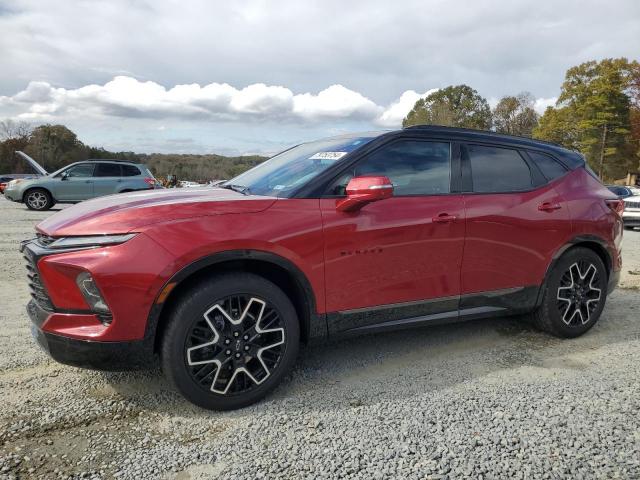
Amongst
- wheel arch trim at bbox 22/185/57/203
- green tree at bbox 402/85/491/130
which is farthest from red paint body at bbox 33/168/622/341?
green tree at bbox 402/85/491/130

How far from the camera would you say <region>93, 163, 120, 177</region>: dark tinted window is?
14633 mm

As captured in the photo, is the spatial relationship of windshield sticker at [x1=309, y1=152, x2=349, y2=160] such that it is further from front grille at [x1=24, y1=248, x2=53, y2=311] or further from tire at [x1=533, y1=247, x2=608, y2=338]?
tire at [x1=533, y1=247, x2=608, y2=338]

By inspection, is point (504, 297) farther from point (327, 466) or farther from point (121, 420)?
point (121, 420)

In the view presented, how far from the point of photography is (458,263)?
10.8 feet

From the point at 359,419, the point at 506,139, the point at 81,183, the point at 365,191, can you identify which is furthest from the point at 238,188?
the point at 81,183

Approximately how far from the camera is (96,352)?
2432 millimetres

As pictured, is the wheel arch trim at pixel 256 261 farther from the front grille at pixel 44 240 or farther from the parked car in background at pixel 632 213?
the parked car in background at pixel 632 213

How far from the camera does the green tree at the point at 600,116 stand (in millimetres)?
35625

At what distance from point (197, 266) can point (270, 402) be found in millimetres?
953

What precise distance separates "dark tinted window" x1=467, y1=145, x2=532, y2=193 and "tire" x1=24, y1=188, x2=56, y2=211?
15088 mm

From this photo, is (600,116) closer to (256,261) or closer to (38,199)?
(38,199)

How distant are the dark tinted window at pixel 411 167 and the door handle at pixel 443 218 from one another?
178mm

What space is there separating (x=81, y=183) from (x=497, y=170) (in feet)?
47.0

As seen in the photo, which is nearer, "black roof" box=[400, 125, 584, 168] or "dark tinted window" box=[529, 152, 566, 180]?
"black roof" box=[400, 125, 584, 168]
